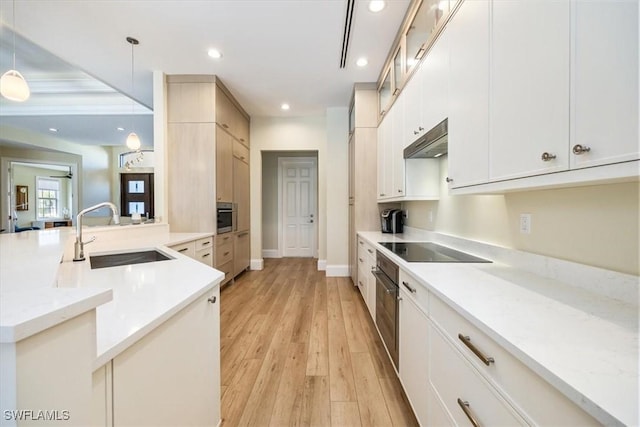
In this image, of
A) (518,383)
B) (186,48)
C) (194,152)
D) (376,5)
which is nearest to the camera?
(518,383)

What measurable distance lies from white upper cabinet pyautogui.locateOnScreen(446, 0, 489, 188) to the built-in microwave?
3.04 m

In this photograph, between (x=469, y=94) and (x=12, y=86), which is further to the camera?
(x=12, y=86)

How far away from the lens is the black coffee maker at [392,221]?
3.23 m

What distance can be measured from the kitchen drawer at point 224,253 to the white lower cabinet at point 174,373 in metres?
2.45

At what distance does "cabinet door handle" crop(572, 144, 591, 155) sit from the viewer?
0.75m

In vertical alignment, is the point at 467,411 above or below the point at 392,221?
Result: below

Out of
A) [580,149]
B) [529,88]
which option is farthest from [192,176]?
[580,149]

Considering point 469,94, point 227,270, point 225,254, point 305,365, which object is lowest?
point 305,365

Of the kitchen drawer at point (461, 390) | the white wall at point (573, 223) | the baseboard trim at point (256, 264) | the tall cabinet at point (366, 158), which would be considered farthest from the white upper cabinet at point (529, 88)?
the baseboard trim at point (256, 264)

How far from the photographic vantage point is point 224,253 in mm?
3729

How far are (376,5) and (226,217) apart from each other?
3130 millimetres

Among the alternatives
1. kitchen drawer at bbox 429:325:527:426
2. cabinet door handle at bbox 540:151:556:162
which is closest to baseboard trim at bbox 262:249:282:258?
kitchen drawer at bbox 429:325:527:426

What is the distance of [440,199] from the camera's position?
2.37 meters

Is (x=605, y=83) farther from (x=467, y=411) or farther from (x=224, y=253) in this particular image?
(x=224, y=253)
